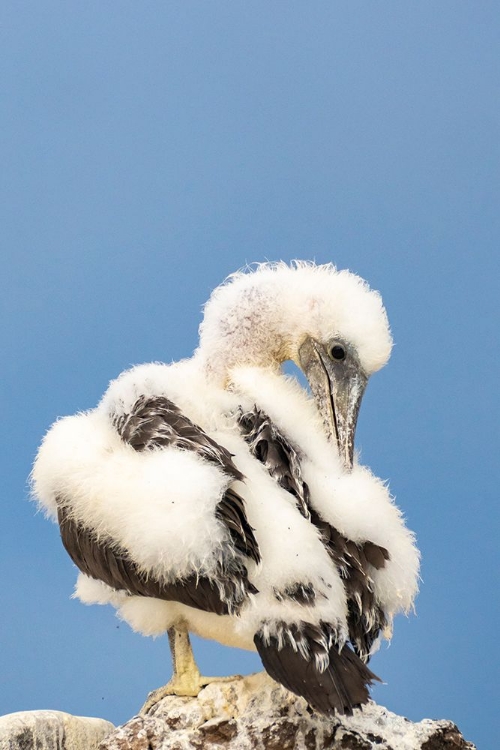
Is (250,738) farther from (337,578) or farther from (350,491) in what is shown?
(350,491)

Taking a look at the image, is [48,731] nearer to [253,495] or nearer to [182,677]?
[182,677]

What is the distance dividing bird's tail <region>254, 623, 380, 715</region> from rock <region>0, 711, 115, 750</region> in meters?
1.58

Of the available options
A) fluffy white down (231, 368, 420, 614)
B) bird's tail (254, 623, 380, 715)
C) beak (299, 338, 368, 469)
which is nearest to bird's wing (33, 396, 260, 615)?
bird's tail (254, 623, 380, 715)

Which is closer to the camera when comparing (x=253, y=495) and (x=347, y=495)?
(x=253, y=495)

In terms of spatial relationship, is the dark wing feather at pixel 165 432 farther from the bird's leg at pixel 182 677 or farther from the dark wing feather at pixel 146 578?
the bird's leg at pixel 182 677

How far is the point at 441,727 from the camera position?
4219 mm

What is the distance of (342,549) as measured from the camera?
12.8 ft

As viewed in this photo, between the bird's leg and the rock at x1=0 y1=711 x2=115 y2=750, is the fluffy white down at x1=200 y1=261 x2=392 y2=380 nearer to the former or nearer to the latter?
the bird's leg

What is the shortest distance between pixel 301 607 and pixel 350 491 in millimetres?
621

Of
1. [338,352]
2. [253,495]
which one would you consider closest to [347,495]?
[253,495]

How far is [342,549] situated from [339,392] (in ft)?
2.69

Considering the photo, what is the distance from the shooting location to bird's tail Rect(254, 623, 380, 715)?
3.46 meters

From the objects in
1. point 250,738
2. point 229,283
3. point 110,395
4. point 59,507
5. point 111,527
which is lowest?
point 250,738

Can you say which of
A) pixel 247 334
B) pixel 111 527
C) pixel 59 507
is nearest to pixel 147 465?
pixel 111 527
